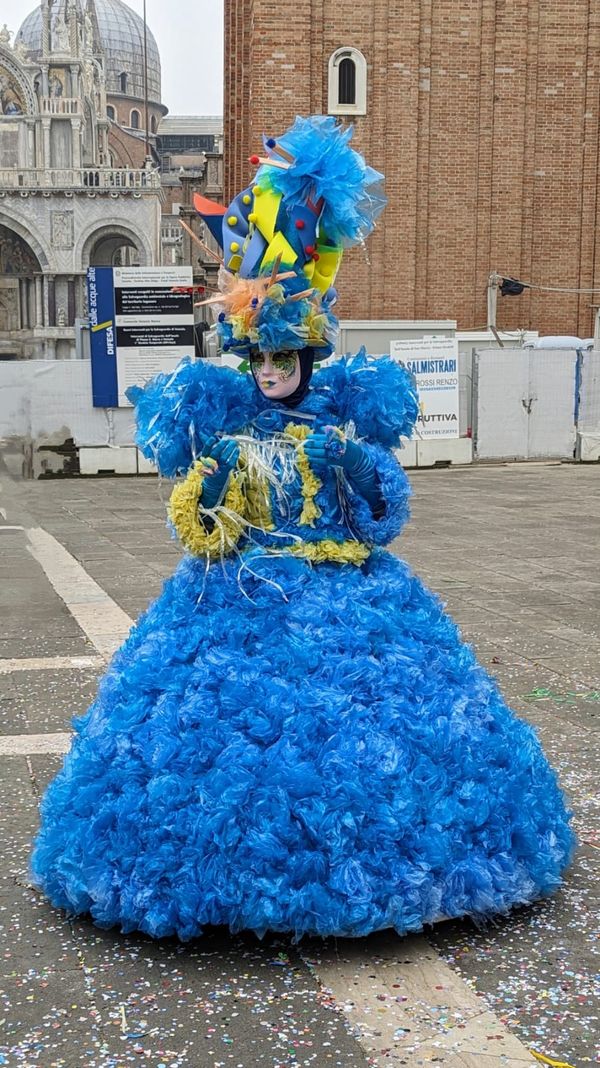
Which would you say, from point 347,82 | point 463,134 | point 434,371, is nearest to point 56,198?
point 347,82

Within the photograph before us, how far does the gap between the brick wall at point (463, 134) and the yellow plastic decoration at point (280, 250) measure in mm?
19685

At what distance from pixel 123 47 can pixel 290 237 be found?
92.0 meters

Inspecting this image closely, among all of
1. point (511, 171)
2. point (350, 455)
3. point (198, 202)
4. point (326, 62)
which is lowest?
point (350, 455)

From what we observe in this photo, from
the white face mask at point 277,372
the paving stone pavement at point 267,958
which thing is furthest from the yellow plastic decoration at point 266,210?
the paving stone pavement at point 267,958

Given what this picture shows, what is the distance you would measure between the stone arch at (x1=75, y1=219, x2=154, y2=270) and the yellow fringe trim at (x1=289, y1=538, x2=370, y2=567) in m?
53.6

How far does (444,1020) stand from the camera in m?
2.84

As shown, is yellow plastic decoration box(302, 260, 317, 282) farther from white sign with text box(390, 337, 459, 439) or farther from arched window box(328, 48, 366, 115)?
arched window box(328, 48, 366, 115)

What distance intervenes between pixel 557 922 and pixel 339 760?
859mm

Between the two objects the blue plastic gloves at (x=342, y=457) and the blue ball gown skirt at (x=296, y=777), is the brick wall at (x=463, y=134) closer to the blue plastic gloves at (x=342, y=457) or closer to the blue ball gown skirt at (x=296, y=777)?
the blue plastic gloves at (x=342, y=457)

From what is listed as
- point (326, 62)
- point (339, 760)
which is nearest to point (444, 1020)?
point (339, 760)

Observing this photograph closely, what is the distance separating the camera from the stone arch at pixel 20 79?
58.3 meters

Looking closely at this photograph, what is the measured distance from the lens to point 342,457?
339cm

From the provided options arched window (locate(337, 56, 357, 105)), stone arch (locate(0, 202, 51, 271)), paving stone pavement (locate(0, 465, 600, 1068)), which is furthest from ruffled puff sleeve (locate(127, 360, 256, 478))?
stone arch (locate(0, 202, 51, 271))

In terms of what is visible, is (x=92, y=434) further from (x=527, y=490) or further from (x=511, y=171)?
(x=511, y=171)
